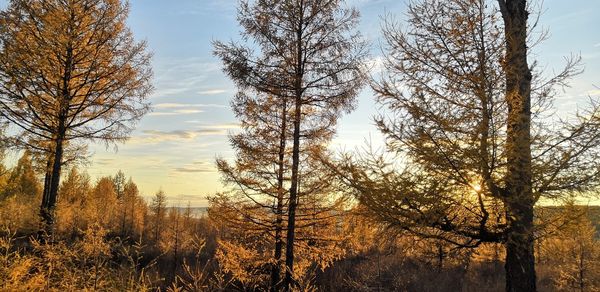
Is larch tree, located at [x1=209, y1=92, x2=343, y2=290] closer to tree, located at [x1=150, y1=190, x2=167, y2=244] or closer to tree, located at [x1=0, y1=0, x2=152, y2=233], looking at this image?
tree, located at [x1=0, y1=0, x2=152, y2=233]

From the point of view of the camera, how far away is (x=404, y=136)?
5855 millimetres

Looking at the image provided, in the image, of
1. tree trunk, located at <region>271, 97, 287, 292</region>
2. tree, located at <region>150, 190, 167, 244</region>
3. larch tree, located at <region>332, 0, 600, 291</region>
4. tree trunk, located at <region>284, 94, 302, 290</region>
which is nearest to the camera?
larch tree, located at <region>332, 0, 600, 291</region>

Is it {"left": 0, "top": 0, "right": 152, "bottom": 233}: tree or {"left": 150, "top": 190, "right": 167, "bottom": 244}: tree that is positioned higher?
{"left": 0, "top": 0, "right": 152, "bottom": 233}: tree

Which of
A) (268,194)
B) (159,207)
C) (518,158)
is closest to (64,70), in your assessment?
(268,194)

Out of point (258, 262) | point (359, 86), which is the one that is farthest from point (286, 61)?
point (258, 262)

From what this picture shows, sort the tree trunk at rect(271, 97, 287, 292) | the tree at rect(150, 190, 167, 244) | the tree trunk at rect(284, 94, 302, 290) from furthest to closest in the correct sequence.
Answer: the tree at rect(150, 190, 167, 244), the tree trunk at rect(271, 97, 287, 292), the tree trunk at rect(284, 94, 302, 290)

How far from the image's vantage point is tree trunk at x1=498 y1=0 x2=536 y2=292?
218 inches

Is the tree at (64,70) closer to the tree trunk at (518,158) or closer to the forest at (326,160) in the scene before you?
the forest at (326,160)

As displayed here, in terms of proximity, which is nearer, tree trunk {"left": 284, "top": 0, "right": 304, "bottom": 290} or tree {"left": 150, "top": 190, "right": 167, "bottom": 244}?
tree trunk {"left": 284, "top": 0, "right": 304, "bottom": 290}

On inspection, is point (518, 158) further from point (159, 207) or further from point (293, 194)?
point (159, 207)

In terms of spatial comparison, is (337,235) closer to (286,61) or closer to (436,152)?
(286,61)

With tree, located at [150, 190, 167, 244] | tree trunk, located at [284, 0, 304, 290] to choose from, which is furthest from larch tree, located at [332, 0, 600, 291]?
tree, located at [150, 190, 167, 244]

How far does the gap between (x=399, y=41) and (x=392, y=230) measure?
2.91m

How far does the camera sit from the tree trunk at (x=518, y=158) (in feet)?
18.1
